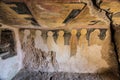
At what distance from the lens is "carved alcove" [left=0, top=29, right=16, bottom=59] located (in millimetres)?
1617

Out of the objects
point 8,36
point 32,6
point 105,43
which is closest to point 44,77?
point 8,36

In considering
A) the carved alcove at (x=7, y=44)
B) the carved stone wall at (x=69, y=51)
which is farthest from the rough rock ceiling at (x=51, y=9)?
the carved stone wall at (x=69, y=51)

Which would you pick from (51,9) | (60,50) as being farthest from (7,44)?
(51,9)

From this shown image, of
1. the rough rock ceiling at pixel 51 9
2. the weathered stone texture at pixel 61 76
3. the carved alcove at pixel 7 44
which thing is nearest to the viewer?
the rough rock ceiling at pixel 51 9

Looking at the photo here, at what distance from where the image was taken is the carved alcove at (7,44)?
1617 mm

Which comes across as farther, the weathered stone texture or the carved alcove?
the weathered stone texture

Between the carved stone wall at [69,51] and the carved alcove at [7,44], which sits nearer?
the carved alcove at [7,44]

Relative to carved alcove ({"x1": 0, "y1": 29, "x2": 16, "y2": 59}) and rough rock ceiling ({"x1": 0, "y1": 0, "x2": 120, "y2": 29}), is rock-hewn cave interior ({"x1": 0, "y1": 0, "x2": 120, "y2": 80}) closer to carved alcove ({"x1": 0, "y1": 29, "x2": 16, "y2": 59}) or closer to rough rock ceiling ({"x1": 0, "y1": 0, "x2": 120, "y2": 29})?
carved alcove ({"x1": 0, "y1": 29, "x2": 16, "y2": 59})

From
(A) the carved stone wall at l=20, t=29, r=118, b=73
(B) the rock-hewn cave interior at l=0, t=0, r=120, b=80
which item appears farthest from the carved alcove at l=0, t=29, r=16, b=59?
(A) the carved stone wall at l=20, t=29, r=118, b=73

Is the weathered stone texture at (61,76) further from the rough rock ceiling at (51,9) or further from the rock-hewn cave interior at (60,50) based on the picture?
the rough rock ceiling at (51,9)

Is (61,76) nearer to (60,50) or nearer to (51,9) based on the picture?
(60,50)

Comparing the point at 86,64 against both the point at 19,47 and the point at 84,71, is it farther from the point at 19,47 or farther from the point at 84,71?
the point at 19,47

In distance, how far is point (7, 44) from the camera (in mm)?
1699

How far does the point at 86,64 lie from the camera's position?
6.16 feet
